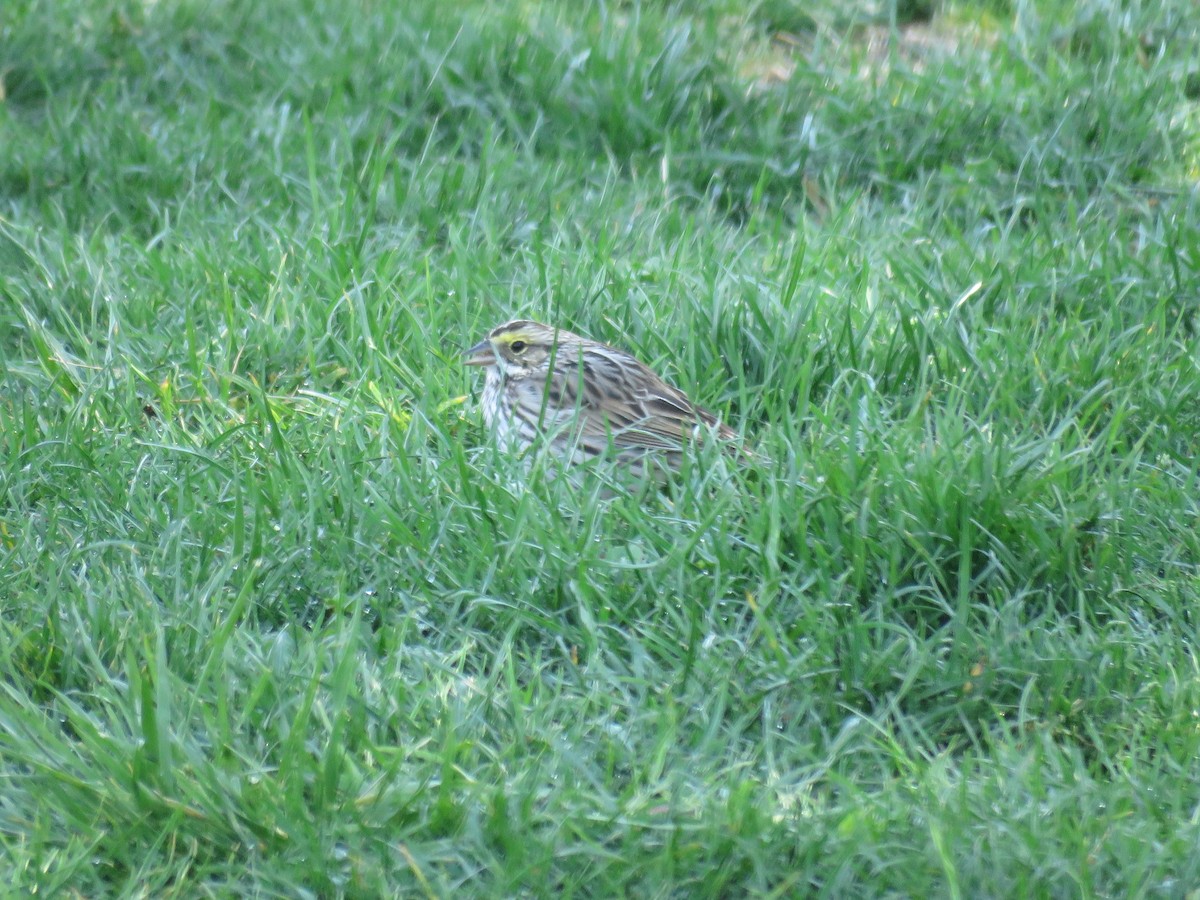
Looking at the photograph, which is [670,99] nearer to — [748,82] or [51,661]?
[748,82]

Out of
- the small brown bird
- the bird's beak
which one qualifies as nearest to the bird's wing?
the small brown bird

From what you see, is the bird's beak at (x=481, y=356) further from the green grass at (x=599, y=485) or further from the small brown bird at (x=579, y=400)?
the green grass at (x=599, y=485)

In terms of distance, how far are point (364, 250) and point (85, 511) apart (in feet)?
6.50

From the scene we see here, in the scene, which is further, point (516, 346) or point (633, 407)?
point (516, 346)

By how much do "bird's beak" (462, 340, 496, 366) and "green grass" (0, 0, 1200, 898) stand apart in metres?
0.14

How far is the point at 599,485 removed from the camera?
4176 millimetres

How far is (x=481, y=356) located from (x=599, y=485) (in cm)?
94

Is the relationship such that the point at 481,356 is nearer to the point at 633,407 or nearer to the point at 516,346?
the point at 516,346

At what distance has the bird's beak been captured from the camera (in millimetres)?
4875

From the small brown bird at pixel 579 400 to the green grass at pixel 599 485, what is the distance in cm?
16

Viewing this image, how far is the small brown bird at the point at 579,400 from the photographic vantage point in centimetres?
454

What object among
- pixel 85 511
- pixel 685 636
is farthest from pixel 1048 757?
pixel 85 511

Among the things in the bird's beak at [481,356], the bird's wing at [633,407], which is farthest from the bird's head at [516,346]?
the bird's wing at [633,407]

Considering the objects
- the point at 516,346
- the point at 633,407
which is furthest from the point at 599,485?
the point at 516,346
